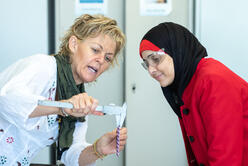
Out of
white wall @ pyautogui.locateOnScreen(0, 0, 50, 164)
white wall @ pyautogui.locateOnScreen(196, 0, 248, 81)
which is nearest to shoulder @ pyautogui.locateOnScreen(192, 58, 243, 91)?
white wall @ pyautogui.locateOnScreen(196, 0, 248, 81)

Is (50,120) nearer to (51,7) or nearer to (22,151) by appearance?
(22,151)

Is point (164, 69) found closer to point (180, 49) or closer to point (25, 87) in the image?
point (180, 49)

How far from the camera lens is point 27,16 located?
2.27 m

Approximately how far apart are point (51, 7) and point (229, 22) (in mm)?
1395

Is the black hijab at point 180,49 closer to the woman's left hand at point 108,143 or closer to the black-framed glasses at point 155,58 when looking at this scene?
the black-framed glasses at point 155,58

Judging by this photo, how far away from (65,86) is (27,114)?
314 millimetres

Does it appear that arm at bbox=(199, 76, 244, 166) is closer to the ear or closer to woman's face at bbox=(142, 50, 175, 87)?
woman's face at bbox=(142, 50, 175, 87)

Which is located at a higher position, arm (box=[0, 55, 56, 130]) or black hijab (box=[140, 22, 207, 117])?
black hijab (box=[140, 22, 207, 117])

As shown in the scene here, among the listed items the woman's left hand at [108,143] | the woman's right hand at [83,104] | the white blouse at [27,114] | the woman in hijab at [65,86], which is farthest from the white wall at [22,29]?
the woman's right hand at [83,104]

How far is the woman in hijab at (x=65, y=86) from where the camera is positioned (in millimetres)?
1145

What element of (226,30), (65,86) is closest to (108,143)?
(65,86)

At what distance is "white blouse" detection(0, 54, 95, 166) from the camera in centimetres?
100

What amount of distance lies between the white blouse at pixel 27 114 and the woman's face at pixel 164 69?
0.41m

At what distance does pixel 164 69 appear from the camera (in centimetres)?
127
